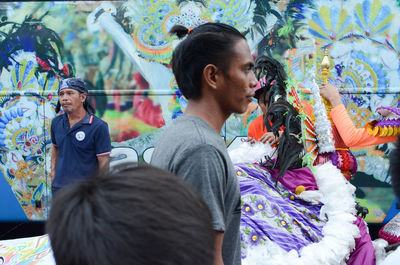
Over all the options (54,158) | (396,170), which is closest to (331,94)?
(396,170)

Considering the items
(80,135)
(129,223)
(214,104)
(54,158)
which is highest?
(129,223)

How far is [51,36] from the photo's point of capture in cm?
492

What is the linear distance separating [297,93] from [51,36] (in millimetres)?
3337

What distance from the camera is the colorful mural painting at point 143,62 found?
186 inches

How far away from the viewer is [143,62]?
4895 millimetres

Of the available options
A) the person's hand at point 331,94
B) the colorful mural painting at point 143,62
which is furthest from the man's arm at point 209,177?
the colorful mural painting at point 143,62

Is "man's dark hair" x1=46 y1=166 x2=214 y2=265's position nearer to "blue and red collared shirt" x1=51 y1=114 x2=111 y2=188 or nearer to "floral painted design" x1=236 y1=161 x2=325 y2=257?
"floral painted design" x1=236 y1=161 x2=325 y2=257

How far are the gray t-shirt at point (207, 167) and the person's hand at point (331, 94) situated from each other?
184cm

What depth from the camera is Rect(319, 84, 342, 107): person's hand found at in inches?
115

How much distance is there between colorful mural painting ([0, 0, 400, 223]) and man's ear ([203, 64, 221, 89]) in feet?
11.3

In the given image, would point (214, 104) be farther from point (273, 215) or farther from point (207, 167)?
point (273, 215)

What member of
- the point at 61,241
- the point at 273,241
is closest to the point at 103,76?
the point at 273,241

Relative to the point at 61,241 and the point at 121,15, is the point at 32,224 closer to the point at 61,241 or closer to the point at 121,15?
the point at 121,15

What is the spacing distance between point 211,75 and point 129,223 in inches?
33.0
